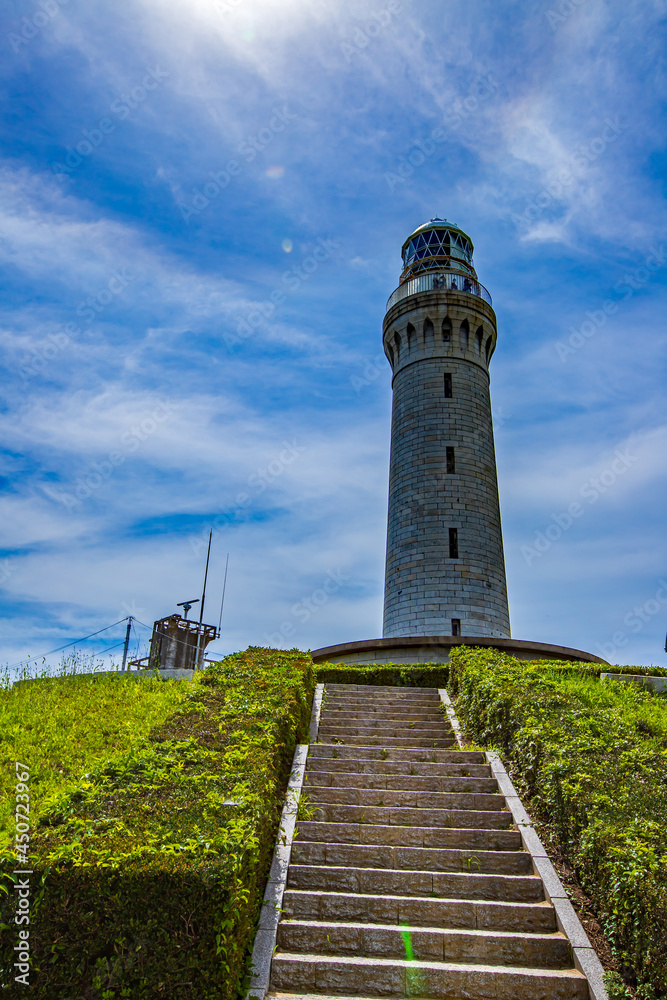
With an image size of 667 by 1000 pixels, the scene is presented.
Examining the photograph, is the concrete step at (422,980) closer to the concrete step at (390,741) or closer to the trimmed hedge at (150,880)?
the trimmed hedge at (150,880)

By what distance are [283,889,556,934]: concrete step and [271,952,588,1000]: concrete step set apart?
0.58 m

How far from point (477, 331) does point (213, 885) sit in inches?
925

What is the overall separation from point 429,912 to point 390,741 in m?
4.56

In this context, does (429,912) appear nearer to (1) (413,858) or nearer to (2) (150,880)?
(1) (413,858)

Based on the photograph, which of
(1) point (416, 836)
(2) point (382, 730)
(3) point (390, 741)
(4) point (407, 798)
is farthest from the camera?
(2) point (382, 730)

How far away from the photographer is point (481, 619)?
2156 centimetres

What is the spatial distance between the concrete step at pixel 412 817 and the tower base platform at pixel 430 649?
10.1 meters

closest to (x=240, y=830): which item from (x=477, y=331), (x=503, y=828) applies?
(x=503, y=828)

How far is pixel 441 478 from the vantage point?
75.5 ft

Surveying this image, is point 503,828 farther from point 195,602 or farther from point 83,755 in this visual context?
point 195,602

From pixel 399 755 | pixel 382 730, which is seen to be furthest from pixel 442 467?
pixel 399 755

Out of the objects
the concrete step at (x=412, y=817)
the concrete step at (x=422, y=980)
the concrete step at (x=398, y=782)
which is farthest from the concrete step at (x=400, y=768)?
the concrete step at (x=422, y=980)

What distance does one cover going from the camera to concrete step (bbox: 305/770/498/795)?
29.7 ft

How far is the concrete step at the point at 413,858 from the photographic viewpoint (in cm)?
728
